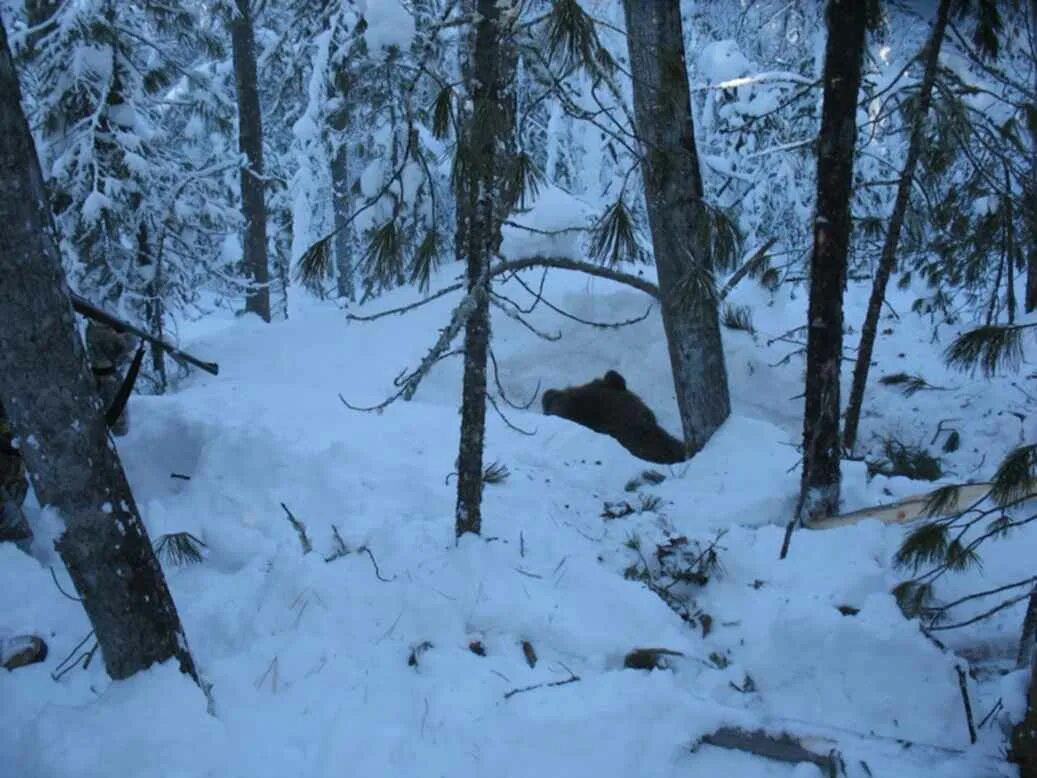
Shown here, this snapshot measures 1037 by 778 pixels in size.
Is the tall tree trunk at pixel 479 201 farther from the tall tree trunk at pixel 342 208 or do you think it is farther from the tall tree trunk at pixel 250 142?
the tall tree trunk at pixel 342 208

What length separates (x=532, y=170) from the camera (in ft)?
11.8

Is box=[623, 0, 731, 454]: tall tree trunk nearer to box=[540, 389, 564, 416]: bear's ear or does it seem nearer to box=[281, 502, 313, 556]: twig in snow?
box=[540, 389, 564, 416]: bear's ear

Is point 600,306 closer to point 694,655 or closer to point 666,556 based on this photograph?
point 666,556

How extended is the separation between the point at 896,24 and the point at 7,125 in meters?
7.03

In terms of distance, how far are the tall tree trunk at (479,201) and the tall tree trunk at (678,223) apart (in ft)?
5.26

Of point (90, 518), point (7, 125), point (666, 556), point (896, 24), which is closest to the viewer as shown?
point (7, 125)

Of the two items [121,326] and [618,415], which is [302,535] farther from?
[618,415]

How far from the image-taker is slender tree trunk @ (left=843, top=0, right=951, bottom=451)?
5.11 meters

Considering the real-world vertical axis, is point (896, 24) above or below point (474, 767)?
above

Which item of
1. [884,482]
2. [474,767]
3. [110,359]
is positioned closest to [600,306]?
[884,482]

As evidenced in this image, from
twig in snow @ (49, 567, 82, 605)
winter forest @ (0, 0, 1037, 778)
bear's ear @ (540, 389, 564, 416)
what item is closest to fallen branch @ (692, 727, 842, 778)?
winter forest @ (0, 0, 1037, 778)

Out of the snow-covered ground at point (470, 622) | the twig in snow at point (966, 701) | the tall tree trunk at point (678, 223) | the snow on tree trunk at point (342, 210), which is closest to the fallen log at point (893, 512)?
the snow-covered ground at point (470, 622)

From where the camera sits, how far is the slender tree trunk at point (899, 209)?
16.8ft

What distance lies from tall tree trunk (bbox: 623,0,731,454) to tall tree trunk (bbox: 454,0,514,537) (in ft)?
5.26
